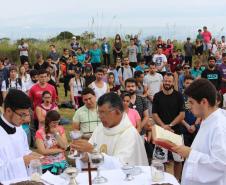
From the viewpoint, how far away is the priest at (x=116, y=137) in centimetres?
463

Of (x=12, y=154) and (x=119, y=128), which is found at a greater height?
(x=119, y=128)

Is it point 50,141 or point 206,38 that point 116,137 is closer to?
point 50,141

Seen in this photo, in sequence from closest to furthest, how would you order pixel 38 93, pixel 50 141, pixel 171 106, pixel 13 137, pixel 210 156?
pixel 210 156 → pixel 13 137 → pixel 50 141 → pixel 171 106 → pixel 38 93

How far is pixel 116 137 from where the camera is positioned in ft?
16.0

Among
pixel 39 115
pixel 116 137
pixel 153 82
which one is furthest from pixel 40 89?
pixel 116 137

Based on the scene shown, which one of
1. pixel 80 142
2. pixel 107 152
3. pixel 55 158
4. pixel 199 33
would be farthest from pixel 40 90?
pixel 199 33

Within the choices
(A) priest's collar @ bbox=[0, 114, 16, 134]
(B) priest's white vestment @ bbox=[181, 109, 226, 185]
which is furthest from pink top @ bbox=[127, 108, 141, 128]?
(B) priest's white vestment @ bbox=[181, 109, 226, 185]

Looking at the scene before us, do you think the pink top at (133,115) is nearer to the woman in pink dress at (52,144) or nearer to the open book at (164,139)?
the woman in pink dress at (52,144)

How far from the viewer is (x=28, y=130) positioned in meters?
8.62

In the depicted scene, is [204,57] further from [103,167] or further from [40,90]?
[103,167]

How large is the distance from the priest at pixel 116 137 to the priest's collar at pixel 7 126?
854 mm

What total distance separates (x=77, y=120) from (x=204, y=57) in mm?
15727

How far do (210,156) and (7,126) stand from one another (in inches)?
79.6

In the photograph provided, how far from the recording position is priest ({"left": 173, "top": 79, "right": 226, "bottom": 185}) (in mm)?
3934
